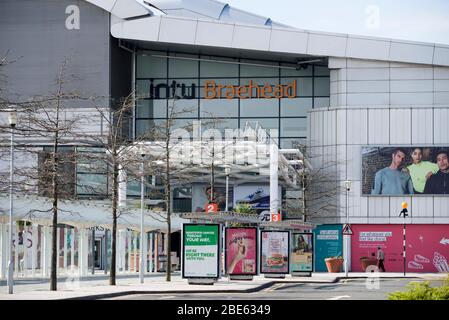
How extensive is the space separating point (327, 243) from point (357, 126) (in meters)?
8.08

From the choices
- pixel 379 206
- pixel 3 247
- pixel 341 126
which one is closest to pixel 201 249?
pixel 3 247

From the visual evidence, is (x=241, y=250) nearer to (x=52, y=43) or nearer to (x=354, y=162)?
(x=354, y=162)

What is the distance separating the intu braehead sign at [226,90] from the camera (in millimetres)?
78438

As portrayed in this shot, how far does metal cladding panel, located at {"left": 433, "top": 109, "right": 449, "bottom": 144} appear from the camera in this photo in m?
70.6

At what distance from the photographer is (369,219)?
7131 centimetres

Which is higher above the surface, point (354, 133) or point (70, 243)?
point (354, 133)

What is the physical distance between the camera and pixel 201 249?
39.9 m

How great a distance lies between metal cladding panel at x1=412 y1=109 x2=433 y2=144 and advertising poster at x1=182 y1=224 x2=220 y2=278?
33.8 meters

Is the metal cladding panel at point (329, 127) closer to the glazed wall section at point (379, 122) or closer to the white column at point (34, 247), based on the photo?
the glazed wall section at point (379, 122)

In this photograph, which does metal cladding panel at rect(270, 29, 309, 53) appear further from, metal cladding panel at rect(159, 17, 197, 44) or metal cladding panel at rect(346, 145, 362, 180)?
metal cladding panel at rect(346, 145, 362, 180)

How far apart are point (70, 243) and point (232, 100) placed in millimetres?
24924

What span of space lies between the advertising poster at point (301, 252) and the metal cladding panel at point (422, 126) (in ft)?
72.1
